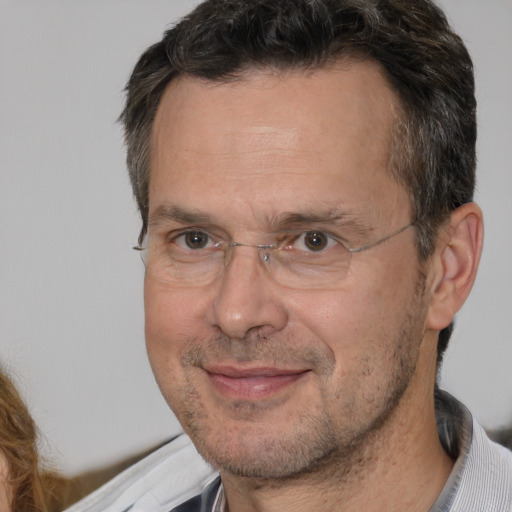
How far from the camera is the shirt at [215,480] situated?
1867 mm

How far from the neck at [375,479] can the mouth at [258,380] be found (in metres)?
0.18

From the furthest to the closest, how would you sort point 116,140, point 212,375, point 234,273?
1. point 116,140
2. point 212,375
3. point 234,273

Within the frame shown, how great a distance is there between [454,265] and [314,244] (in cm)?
30

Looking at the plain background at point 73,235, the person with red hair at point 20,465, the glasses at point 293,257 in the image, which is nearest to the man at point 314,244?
the glasses at point 293,257

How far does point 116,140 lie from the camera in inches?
89.5

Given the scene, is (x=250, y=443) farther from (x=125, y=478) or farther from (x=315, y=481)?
(x=125, y=478)

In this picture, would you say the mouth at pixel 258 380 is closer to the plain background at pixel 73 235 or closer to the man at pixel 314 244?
the man at pixel 314 244

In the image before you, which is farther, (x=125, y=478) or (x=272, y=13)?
(x=125, y=478)

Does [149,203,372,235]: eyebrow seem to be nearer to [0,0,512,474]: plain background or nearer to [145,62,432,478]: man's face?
[145,62,432,478]: man's face

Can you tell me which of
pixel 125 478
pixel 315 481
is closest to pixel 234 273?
pixel 315 481

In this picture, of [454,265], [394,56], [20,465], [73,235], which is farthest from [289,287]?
[20,465]

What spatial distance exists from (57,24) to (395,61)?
943 millimetres

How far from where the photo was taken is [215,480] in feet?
6.95

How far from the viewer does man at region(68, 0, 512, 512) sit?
5.49ft
